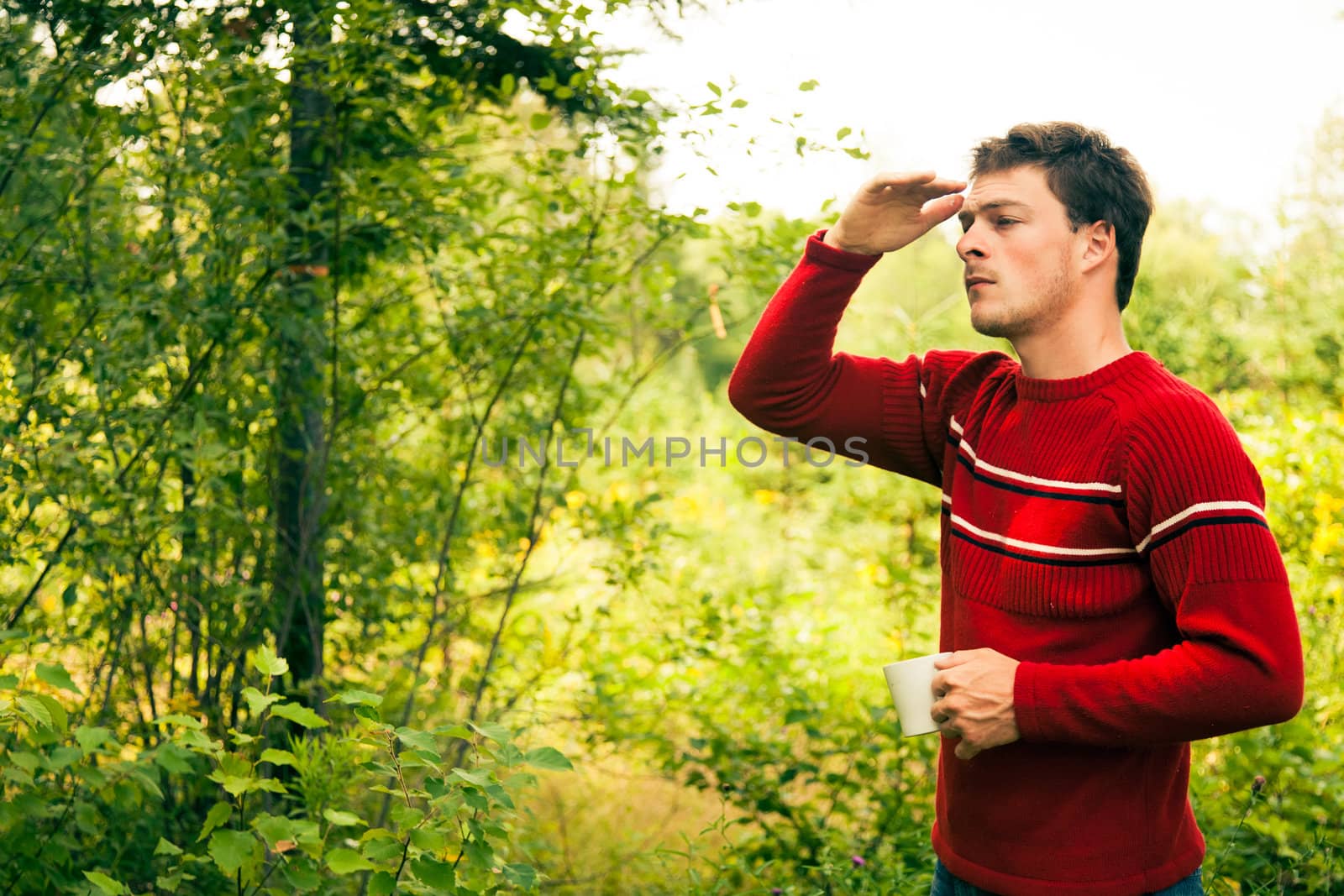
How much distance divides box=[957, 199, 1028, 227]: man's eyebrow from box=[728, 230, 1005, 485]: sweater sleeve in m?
0.15

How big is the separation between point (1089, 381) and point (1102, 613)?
0.99ft

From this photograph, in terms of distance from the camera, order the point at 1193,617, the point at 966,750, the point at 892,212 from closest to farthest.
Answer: the point at 1193,617
the point at 966,750
the point at 892,212

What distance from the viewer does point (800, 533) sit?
6.72 meters

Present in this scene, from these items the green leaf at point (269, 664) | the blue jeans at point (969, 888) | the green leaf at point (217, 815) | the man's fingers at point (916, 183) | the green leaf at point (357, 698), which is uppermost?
the man's fingers at point (916, 183)

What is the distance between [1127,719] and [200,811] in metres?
2.29

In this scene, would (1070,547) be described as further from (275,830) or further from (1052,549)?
(275,830)

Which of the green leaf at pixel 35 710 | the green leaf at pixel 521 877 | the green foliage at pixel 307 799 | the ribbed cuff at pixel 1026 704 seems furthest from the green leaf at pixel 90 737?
the ribbed cuff at pixel 1026 704

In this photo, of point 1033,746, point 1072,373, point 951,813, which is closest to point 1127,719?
point 1033,746

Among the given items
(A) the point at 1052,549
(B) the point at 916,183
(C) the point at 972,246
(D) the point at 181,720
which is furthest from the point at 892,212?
(D) the point at 181,720

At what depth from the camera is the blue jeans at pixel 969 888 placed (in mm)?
1316

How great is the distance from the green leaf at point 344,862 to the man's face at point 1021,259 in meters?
1.07

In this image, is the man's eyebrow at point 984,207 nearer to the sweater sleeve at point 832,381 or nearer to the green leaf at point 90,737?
the sweater sleeve at point 832,381

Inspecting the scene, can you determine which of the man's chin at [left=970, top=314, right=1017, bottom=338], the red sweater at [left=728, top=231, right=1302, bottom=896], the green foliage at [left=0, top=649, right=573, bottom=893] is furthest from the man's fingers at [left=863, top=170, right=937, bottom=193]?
the green foliage at [left=0, top=649, right=573, bottom=893]

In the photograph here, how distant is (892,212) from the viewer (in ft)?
5.26
